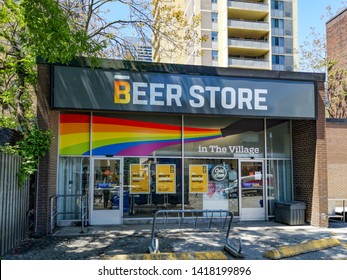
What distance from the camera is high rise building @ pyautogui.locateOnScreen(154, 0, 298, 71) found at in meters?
47.1

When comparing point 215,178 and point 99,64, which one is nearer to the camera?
point 99,64

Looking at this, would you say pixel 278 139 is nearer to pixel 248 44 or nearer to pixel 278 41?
pixel 248 44

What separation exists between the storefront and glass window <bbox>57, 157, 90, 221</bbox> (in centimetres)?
3

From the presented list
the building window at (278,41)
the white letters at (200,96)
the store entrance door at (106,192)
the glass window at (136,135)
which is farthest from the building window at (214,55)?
the store entrance door at (106,192)

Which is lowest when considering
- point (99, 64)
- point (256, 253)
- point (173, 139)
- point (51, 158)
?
point (256, 253)

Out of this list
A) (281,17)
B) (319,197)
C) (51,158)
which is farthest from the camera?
(281,17)

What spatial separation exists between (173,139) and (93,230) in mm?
3994

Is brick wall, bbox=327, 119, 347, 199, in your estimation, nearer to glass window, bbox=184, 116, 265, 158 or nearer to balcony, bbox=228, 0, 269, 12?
glass window, bbox=184, 116, 265, 158

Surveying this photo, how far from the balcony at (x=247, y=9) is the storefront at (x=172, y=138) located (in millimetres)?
40209

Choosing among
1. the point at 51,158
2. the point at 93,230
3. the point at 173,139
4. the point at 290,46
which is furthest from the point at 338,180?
the point at 290,46

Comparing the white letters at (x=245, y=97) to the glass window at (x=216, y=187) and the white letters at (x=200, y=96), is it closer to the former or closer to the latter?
the white letters at (x=200, y=96)

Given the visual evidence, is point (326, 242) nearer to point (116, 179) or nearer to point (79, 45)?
point (116, 179)

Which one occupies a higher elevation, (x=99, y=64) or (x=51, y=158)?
(x=99, y=64)

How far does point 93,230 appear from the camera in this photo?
9.68 m
